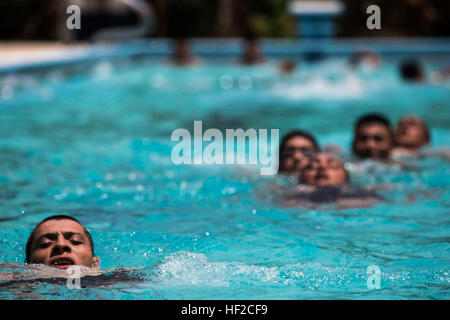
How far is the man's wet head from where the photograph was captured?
638 cm

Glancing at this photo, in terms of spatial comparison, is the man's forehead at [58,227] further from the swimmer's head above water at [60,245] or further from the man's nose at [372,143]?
the man's nose at [372,143]

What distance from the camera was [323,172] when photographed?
17.9ft

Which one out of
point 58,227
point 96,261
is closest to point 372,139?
point 96,261

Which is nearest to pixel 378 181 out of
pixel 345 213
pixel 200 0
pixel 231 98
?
pixel 345 213

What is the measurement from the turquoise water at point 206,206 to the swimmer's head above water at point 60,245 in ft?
0.90

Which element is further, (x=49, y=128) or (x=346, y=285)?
(x=49, y=128)

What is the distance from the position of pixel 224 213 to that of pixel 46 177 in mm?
1806

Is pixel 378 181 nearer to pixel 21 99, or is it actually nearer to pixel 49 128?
pixel 49 128

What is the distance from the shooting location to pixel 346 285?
11.8 feet
